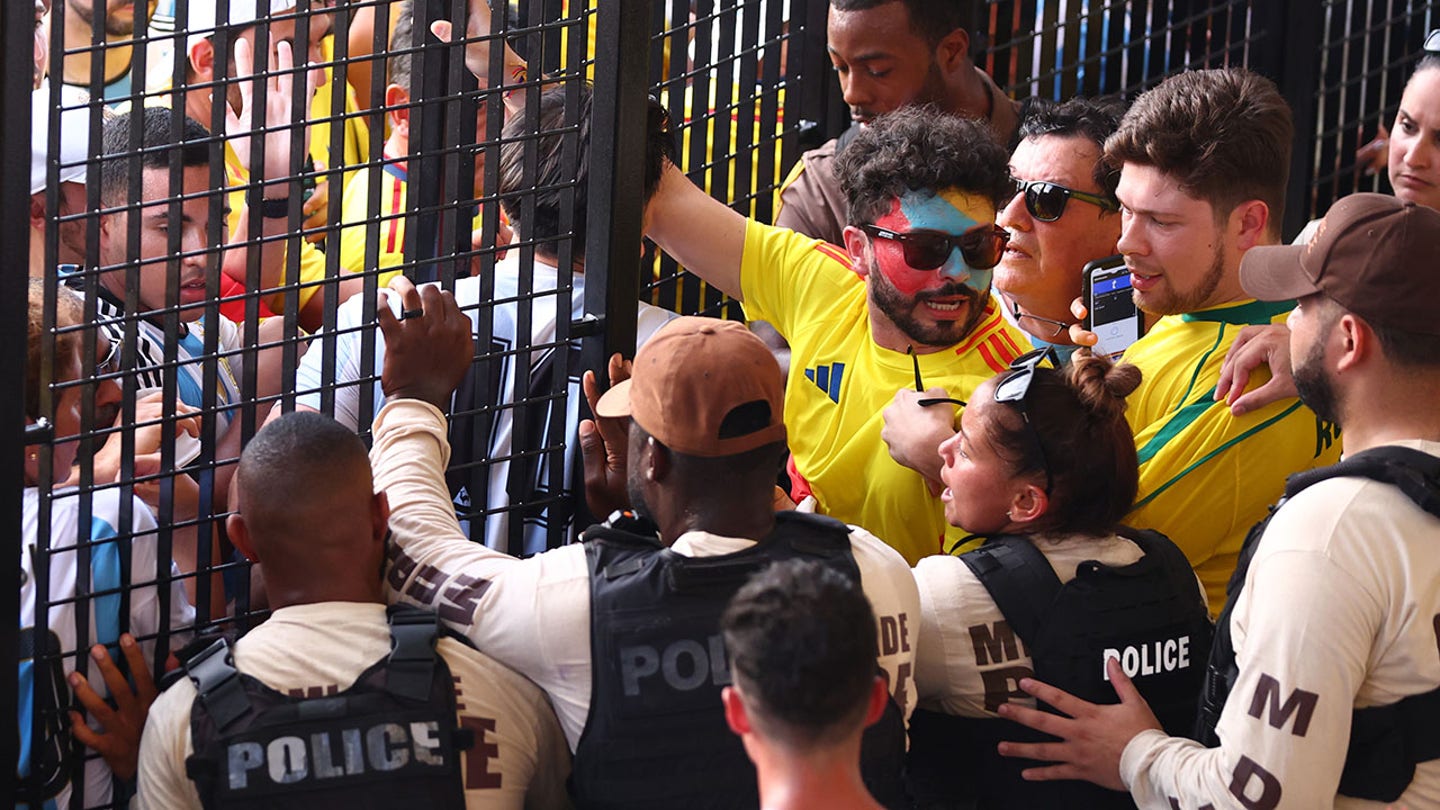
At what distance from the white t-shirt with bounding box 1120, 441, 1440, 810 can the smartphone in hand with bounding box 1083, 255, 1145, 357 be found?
115 centimetres

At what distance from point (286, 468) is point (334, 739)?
40cm

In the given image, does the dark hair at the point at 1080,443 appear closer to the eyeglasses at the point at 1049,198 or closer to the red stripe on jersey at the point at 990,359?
the red stripe on jersey at the point at 990,359

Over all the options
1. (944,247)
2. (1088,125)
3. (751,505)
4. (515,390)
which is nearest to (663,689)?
(751,505)

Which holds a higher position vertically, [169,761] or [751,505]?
[751,505]

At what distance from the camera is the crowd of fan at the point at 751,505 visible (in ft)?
7.59

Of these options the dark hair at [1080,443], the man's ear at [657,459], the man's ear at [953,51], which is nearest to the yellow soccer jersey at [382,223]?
the man's ear at [953,51]

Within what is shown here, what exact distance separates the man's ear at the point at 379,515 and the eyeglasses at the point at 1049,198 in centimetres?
161

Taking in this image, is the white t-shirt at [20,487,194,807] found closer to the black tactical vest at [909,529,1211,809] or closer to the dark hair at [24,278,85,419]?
the dark hair at [24,278,85,419]

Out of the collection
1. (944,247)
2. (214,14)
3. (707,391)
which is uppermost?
(214,14)

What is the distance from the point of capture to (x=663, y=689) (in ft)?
7.80

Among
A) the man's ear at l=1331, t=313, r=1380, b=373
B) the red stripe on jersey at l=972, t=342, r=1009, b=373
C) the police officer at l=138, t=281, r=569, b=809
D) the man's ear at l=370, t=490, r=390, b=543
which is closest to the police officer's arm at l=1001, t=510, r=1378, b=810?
the man's ear at l=1331, t=313, r=1380, b=373

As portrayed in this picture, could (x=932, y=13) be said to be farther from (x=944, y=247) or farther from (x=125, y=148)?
(x=125, y=148)

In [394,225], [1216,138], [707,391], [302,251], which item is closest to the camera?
[707,391]

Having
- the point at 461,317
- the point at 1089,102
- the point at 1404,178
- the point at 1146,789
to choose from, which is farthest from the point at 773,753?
the point at 1404,178
